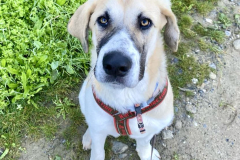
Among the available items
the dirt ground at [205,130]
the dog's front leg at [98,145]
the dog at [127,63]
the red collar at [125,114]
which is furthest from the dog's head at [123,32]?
the dirt ground at [205,130]

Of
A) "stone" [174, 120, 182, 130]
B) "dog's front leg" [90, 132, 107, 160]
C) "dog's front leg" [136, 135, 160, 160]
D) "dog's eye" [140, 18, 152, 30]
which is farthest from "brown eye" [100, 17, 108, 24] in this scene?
"stone" [174, 120, 182, 130]

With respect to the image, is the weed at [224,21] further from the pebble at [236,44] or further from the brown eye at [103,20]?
the brown eye at [103,20]

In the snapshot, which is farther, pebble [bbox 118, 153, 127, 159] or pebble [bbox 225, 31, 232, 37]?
pebble [bbox 225, 31, 232, 37]

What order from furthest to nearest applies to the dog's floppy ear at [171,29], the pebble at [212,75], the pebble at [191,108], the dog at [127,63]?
the pebble at [212,75] → the pebble at [191,108] → the dog's floppy ear at [171,29] → the dog at [127,63]

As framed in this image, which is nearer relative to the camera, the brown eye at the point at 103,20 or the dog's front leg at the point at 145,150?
the brown eye at the point at 103,20

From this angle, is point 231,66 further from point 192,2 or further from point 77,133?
point 77,133

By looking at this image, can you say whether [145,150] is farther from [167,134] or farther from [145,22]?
[145,22]

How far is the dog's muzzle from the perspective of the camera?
2.06 metres

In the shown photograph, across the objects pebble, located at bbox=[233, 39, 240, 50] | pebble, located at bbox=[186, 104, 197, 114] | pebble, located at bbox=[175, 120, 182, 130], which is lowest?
Answer: pebble, located at bbox=[175, 120, 182, 130]

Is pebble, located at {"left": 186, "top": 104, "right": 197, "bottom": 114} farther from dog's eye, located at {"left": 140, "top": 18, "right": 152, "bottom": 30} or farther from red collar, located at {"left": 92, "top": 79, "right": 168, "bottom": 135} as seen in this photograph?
dog's eye, located at {"left": 140, "top": 18, "right": 152, "bottom": 30}

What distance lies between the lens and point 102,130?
9.37ft

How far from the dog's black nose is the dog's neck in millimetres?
479

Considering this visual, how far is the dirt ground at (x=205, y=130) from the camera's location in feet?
12.2

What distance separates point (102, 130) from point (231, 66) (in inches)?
103
